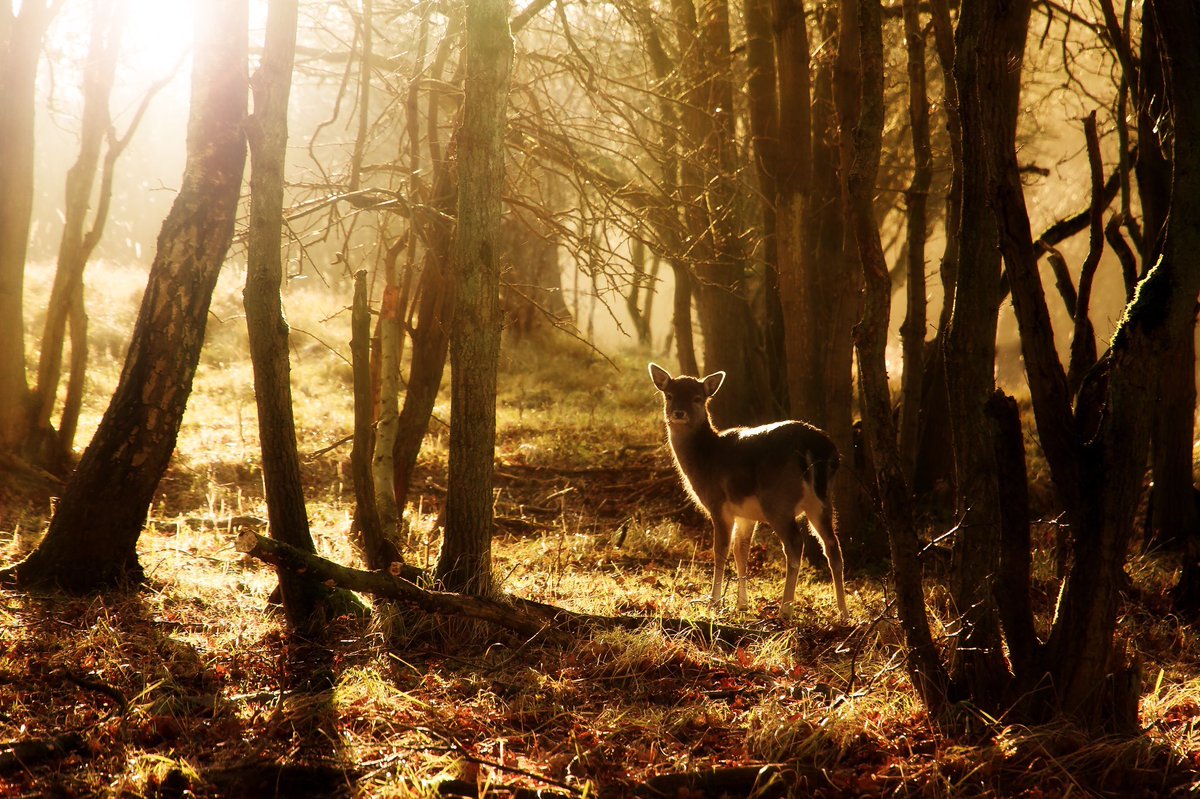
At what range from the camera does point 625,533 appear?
10016 mm

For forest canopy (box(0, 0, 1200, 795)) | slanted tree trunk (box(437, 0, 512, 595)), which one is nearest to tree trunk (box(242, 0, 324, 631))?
forest canopy (box(0, 0, 1200, 795))

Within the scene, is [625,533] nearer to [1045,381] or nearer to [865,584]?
[865,584]

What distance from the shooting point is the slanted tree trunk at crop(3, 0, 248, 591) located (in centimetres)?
642

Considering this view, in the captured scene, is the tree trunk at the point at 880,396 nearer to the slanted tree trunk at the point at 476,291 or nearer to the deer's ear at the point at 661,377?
the slanted tree trunk at the point at 476,291

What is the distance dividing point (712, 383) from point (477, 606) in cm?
394

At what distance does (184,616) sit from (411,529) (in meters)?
3.30

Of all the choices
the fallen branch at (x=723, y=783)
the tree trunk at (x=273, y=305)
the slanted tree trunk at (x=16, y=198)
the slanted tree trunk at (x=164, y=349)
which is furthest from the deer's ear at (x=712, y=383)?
the slanted tree trunk at (x=16, y=198)

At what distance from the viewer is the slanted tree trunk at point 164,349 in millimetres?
6422

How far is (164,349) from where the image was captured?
6648mm

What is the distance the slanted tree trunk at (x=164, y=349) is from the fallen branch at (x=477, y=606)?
4.71ft

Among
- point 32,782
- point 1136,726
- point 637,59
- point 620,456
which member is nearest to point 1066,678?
point 1136,726

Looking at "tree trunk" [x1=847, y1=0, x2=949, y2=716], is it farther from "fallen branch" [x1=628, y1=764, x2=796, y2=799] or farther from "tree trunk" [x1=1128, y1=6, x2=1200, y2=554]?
"tree trunk" [x1=1128, y1=6, x2=1200, y2=554]

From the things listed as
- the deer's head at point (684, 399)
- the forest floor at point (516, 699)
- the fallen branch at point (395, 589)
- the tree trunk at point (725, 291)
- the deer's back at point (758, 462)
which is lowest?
the forest floor at point (516, 699)

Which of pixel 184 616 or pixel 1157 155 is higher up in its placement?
pixel 1157 155
